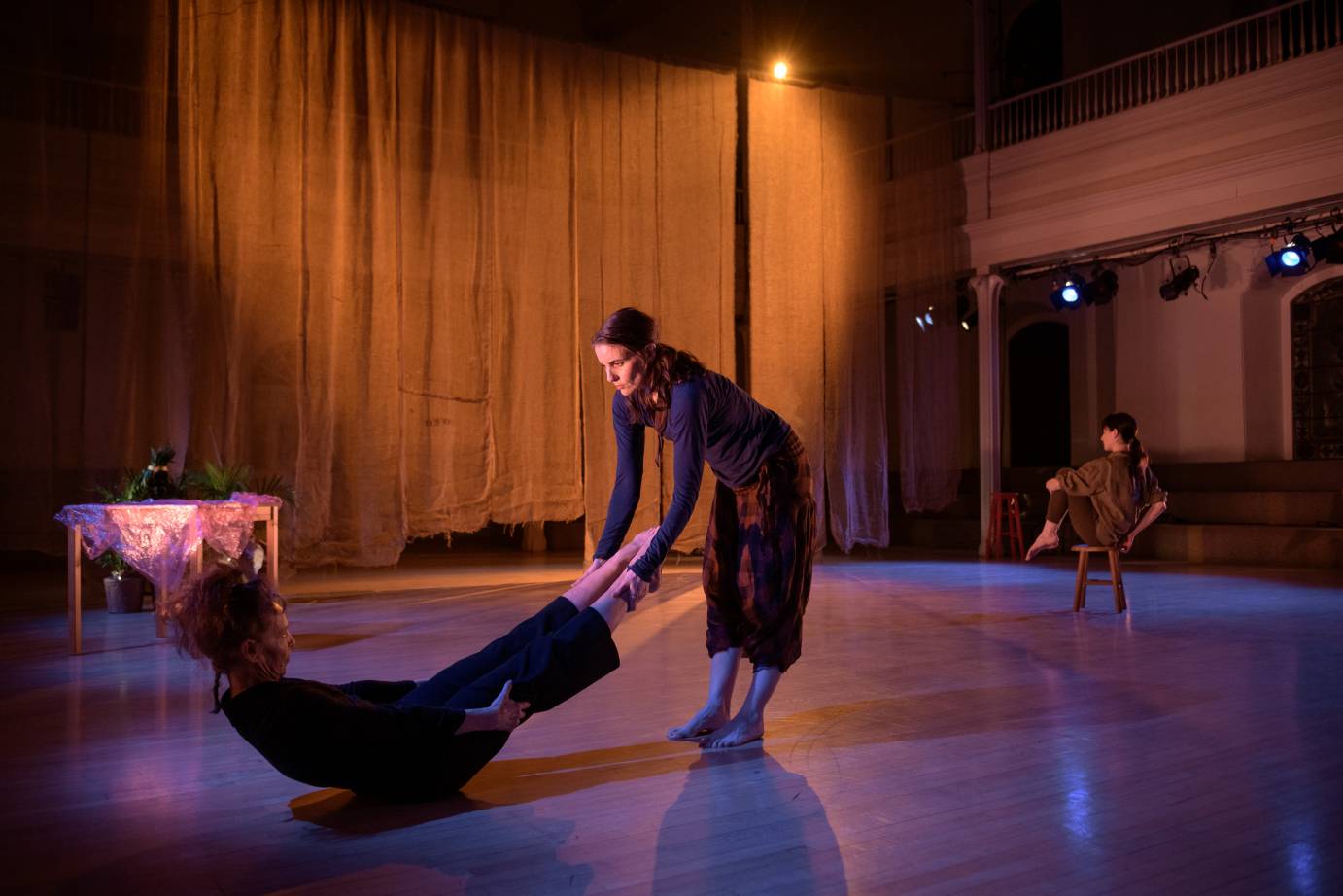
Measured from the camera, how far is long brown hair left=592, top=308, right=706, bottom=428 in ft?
8.11

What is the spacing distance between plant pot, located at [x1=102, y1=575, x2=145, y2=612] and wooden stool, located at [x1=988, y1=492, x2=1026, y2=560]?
24.1 ft

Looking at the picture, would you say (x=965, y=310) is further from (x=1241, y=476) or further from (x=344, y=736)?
(x=344, y=736)

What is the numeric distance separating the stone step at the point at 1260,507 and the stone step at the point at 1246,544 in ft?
0.81

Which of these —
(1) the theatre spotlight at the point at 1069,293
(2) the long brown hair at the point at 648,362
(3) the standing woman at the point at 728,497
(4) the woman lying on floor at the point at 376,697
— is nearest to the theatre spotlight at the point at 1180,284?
(1) the theatre spotlight at the point at 1069,293

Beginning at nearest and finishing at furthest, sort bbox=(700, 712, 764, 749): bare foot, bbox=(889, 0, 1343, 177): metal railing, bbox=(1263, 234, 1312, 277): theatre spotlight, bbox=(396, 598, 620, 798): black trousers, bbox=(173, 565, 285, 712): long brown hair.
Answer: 1. bbox=(173, 565, 285, 712): long brown hair
2. bbox=(396, 598, 620, 798): black trousers
3. bbox=(700, 712, 764, 749): bare foot
4. bbox=(1263, 234, 1312, 277): theatre spotlight
5. bbox=(889, 0, 1343, 177): metal railing

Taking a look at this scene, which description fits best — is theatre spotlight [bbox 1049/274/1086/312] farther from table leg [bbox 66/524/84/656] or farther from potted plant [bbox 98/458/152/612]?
table leg [bbox 66/524/84/656]

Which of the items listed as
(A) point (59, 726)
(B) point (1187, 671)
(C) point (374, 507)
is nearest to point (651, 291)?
(C) point (374, 507)

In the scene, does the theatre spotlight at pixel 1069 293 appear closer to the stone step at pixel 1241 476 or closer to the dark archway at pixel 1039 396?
the stone step at pixel 1241 476

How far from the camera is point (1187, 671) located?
381 cm

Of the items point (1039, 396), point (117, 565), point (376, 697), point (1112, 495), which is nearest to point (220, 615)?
point (376, 697)

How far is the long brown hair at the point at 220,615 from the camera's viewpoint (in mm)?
1978

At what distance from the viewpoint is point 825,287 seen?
10117 millimetres

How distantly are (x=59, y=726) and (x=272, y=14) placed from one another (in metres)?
5.95

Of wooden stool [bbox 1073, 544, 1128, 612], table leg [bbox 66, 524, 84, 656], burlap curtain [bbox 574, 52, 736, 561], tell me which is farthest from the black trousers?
burlap curtain [bbox 574, 52, 736, 561]
